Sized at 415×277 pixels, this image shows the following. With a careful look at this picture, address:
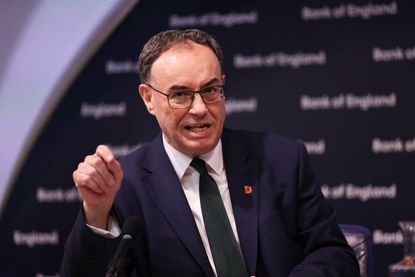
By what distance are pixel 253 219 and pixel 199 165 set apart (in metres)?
0.35

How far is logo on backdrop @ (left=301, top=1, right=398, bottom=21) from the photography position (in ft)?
16.1

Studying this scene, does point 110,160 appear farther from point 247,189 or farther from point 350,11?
point 350,11

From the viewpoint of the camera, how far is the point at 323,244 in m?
3.03

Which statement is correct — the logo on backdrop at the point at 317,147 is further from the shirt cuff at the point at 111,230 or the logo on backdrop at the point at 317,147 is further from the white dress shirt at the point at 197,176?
the shirt cuff at the point at 111,230

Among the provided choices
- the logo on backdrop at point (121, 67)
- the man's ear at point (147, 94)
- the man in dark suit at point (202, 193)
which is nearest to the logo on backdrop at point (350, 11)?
the logo on backdrop at point (121, 67)

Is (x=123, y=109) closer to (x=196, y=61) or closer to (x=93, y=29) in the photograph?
(x=93, y=29)

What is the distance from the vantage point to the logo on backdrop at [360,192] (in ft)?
15.9

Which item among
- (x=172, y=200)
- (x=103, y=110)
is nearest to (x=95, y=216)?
(x=172, y=200)

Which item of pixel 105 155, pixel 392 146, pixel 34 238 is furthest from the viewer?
pixel 34 238

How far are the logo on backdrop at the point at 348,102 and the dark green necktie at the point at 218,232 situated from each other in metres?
2.04

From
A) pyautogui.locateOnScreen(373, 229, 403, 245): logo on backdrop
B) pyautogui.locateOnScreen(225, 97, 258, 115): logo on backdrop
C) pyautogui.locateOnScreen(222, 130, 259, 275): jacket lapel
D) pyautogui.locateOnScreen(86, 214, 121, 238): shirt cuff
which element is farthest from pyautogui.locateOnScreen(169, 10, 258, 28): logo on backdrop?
pyautogui.locateOnScreen(86, 214, 121, 238): shirt cuff

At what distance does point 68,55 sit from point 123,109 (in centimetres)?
60

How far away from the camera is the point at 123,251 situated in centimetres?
222

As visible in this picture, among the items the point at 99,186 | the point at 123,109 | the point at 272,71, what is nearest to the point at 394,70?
the point at 272,71
